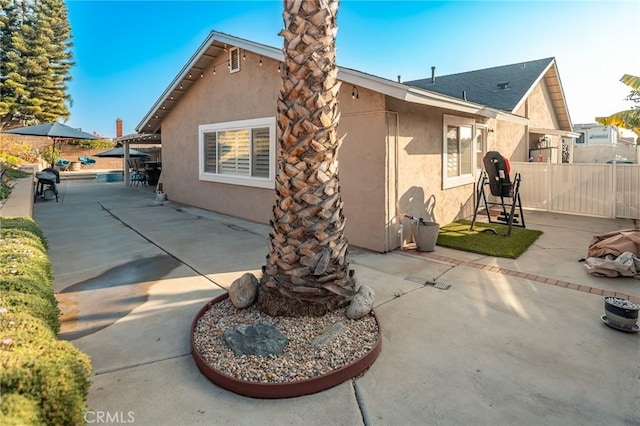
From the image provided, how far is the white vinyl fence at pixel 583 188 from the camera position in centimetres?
1034

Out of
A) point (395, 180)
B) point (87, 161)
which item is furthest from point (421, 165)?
point (87, 161)

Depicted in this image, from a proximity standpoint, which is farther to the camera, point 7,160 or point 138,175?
point 138,175

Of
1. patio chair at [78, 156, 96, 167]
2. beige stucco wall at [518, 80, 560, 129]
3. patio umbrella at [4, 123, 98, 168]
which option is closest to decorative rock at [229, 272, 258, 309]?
beige stucco wall at [518, 80, 560, 129]

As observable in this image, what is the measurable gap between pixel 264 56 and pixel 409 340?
7979 mm

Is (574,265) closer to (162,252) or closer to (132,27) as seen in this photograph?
(162,252)

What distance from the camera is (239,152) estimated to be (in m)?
11.0

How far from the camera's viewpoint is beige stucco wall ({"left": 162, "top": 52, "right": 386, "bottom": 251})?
731cm

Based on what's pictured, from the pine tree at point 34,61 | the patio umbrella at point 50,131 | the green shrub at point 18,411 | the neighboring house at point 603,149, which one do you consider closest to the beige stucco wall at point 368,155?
the green shrub at point 18,411

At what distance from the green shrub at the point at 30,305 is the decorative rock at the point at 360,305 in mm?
2783

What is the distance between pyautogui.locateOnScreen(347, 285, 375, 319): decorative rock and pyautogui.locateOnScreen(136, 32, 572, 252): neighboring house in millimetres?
3152

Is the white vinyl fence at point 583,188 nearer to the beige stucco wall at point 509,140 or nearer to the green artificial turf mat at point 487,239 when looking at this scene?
the beige stucco wall at point 509,140

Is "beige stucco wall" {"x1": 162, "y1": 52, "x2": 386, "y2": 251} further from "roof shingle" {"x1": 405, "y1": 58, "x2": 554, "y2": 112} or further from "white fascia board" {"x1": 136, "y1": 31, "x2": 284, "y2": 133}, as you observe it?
"roof shingle" {"x1": 405, "y1": 58, "x2": 554, "y2": 112}

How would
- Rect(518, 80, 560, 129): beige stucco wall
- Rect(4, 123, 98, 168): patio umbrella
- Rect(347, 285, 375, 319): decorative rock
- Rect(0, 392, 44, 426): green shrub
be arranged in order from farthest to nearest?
Rect(4, 123, 98, 168): patio umbrella < Rect(518, 80, 560, 129): beige stucco wall < Rect(347, 285, 375, 319): decorative rock < Rect(0, 392, 44, 426): green shrub

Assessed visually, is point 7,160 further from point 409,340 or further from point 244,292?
point 409,340
